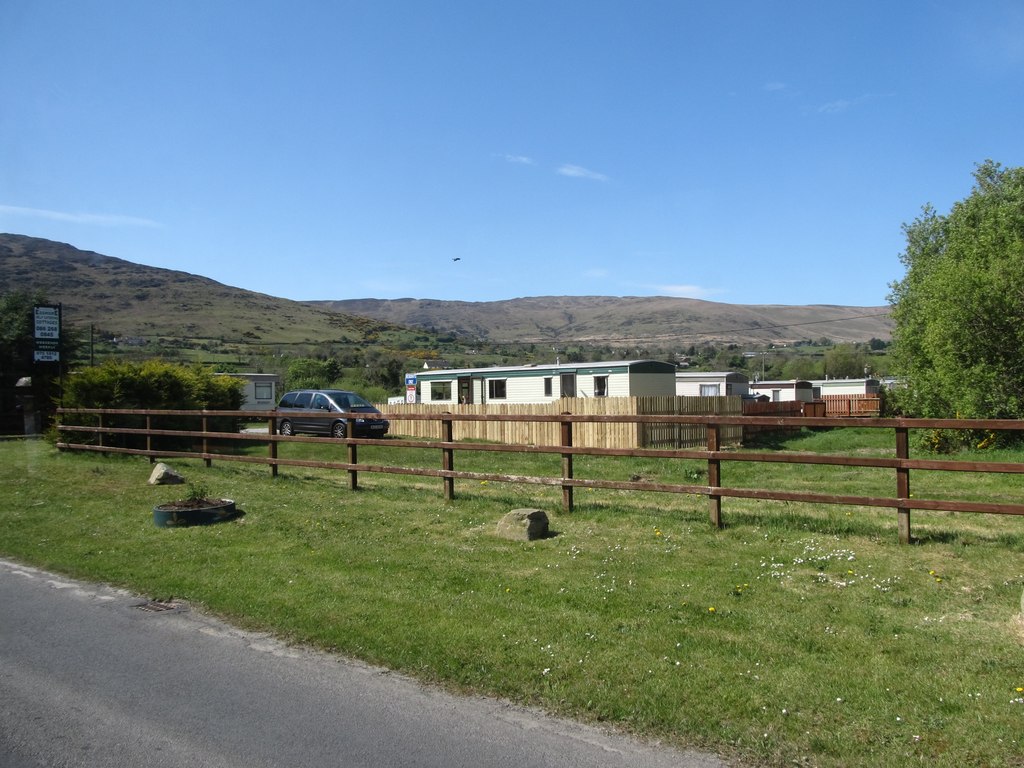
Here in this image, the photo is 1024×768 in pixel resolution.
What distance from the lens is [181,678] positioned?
511 cm

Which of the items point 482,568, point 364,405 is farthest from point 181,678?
point 364,405

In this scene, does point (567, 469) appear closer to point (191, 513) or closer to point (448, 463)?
point (448, 463)

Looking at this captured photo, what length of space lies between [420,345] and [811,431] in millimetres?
72323

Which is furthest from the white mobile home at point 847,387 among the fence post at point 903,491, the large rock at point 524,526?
the large rock at point 524,526

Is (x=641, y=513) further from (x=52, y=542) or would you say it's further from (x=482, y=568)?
(x=52, y=542)

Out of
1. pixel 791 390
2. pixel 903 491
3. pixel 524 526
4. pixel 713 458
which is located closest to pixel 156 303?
pixel 791 390

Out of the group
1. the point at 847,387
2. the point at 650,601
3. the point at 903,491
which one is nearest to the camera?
the point at 650,601

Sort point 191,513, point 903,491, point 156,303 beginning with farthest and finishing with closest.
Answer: point 156,303
point 191,513
point 903,491

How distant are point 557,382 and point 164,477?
67.1 feet

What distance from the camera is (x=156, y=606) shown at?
22.3 feet

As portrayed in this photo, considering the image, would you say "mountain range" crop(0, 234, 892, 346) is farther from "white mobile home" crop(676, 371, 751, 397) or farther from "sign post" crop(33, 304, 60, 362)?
"sign post" crop(33, 304, 60, 362)

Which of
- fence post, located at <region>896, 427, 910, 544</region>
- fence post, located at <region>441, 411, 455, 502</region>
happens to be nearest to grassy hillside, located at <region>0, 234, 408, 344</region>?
fence post, located at <region>441, 411, 455, 502</region>

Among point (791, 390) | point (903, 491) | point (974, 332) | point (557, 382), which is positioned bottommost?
point (903, 491)

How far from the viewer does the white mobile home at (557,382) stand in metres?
30.6
